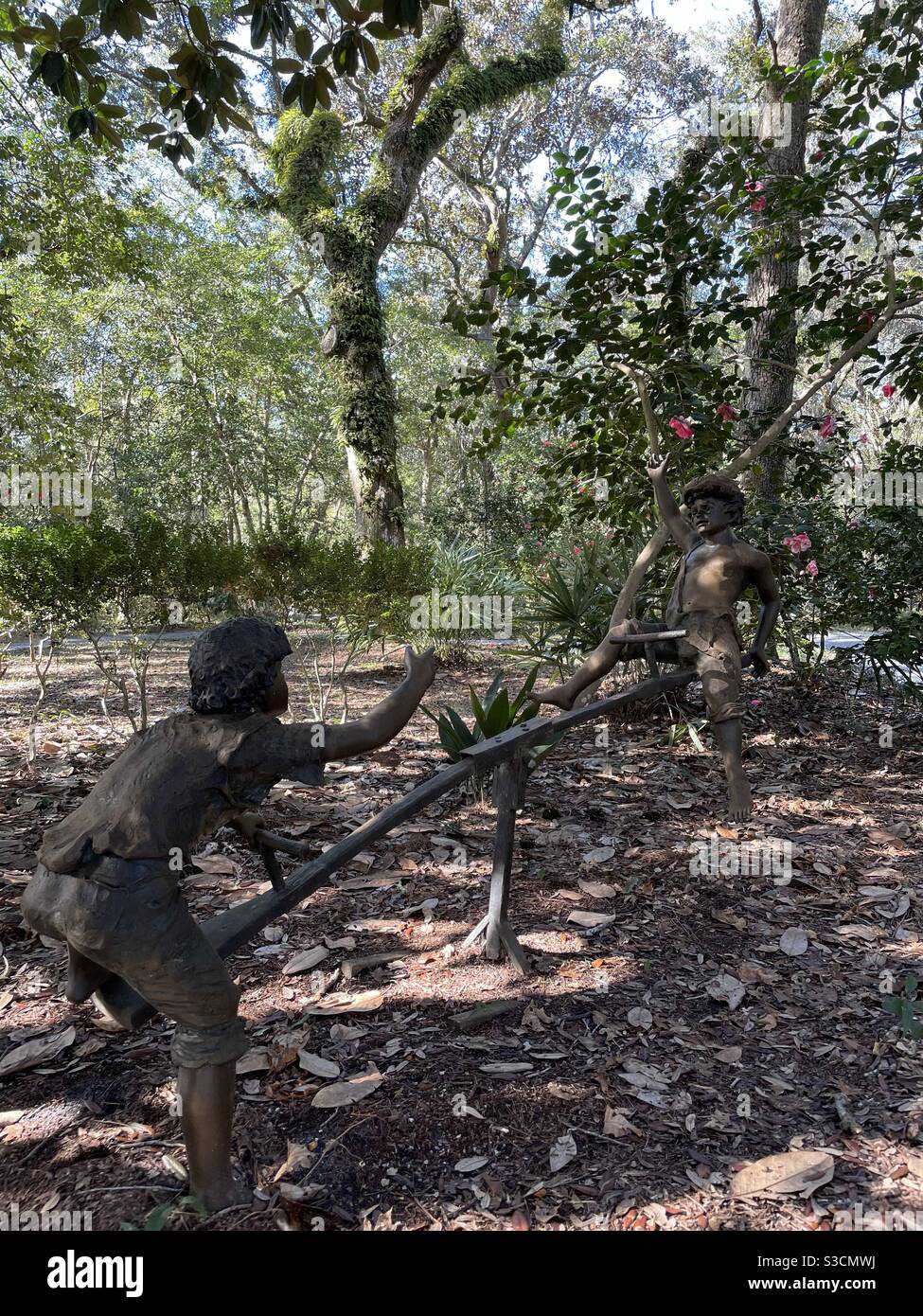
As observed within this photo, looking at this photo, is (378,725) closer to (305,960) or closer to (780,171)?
(305,960)

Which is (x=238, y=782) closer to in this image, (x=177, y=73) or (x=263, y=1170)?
(x=263, y=1170)

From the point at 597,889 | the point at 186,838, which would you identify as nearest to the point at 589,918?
the point at 597,889

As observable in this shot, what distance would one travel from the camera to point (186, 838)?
5.01 ft

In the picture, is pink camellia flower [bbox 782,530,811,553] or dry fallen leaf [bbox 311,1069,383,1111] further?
pink camellia flower [bbox 782,530,811,553]

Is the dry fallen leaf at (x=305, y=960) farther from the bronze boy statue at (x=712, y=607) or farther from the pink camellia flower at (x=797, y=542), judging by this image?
the pink camellia flower at (x=797, y=542)

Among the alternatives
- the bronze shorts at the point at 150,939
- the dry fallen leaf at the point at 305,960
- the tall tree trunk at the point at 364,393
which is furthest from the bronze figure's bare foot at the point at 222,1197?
the tall tree trunk at the point at 364,393

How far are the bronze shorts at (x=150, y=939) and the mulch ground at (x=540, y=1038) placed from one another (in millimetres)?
500

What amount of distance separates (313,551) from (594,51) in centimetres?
1718

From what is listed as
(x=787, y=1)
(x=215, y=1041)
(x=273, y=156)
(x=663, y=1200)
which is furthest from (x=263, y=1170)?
(x=273, y=156)

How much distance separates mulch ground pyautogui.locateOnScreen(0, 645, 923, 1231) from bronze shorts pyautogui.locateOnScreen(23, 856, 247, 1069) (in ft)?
1.64

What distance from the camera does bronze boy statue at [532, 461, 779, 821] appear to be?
2.91 meters

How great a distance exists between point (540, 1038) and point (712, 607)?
1662 mm

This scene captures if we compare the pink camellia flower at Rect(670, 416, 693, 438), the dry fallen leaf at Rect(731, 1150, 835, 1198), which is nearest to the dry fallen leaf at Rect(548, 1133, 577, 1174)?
the dry fallen leaf at Rect(731, 1150, 835, 1198)

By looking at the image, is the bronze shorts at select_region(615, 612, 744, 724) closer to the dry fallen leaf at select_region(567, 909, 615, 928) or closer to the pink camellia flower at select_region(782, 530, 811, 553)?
the dry fallen leaf at select_region(567, 909, 615, 928)
